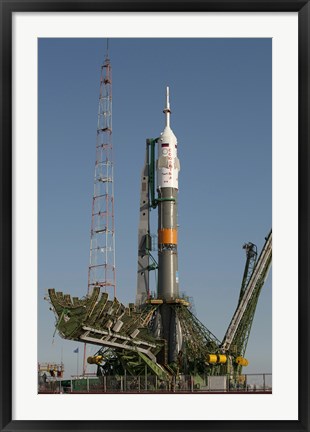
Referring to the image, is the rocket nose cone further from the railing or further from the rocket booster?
the railing

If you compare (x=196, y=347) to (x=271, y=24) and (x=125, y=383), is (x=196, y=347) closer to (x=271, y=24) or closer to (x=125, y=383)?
(x=125, y=383)

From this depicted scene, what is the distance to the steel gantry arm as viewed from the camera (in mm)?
75688

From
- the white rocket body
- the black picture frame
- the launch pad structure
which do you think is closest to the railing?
the launch pad structure

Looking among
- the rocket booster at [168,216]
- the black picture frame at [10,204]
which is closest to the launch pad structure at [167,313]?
the rocket booster at [168,216]

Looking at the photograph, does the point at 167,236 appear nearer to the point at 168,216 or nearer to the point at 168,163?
the point at 168,216

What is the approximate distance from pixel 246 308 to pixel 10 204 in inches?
2309

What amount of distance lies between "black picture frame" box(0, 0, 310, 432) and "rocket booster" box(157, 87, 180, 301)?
57183mm

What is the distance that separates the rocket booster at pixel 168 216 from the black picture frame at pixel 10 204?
188 feet

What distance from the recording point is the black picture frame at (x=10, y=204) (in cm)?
1956

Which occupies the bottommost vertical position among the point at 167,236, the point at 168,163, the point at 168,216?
the point at 167,236

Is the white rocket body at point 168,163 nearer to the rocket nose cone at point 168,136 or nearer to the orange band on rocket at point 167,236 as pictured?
the rocket nose cone at point 168,136

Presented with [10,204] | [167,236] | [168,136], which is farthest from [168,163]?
[10,204]

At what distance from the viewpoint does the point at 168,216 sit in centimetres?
7806

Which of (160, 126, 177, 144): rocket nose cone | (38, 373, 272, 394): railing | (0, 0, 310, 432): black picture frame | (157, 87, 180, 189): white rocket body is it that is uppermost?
(160, 126, 177, 144): rocket nose cone
